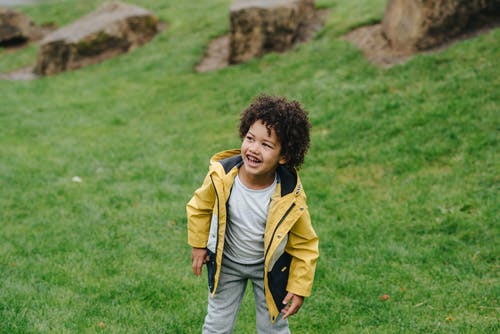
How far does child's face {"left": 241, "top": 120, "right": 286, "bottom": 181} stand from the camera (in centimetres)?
290

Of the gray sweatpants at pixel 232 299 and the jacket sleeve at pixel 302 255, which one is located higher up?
the jacket sleeve at pixel 302 255

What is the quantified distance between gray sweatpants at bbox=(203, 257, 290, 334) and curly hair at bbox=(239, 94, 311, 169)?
0.62m

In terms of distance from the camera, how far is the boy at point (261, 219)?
291 cm

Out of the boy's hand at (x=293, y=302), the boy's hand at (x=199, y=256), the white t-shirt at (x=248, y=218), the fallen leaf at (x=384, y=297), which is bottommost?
the fallen leaf at (x=384, y=297)

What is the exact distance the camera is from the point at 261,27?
1074 cm

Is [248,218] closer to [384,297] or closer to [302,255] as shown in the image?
[302,255]

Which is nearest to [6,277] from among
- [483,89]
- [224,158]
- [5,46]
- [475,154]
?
[224,158]

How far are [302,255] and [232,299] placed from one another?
18.6 inches

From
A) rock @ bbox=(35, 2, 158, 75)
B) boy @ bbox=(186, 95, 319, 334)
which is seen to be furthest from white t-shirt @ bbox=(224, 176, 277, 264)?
rock @ bbox=(35, 2, 158, 75)

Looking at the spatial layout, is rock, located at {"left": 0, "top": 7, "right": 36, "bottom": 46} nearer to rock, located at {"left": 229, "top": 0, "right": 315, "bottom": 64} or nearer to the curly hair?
rock, located at {"left": 229, "top": 0, "right": 315, "bottom": 64}

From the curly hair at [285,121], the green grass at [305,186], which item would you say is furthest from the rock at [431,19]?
the curly hair at [285,121]

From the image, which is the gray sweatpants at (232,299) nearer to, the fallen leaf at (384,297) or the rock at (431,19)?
the fallen leaf at (384,297)

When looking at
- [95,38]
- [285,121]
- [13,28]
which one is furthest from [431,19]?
[13,28]

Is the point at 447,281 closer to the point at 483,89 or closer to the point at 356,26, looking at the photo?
the point at 483,89
